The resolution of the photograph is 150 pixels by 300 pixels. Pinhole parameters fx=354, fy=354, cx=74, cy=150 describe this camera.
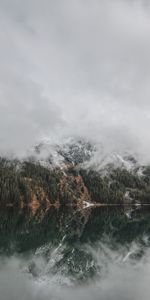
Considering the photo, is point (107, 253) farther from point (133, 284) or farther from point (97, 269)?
point (133, 284)

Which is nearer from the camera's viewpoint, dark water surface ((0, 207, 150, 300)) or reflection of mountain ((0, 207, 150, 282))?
dark water surface ((0, 207, 150, 300))

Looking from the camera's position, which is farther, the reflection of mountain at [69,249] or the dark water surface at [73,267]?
the reflection of mountain at [69,249]

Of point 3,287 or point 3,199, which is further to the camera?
point 3,199

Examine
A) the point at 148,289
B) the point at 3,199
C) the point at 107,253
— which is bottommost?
the point at 148,289

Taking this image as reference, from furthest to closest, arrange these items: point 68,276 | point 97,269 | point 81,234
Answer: point 81,234 → point 97,269 → point 68,276

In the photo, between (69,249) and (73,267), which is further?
(69,249)

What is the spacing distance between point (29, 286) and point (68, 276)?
8179 mm

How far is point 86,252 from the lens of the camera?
2783 inches

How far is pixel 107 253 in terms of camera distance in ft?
229

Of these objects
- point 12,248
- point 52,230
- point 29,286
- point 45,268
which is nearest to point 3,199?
point 52,230

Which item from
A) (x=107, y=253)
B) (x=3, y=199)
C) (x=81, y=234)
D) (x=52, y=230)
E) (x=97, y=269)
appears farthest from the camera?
(x=3, y=199)

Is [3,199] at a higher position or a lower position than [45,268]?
higher

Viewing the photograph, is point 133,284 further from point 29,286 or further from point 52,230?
point 52,230

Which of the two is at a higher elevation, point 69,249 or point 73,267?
point 69,249
